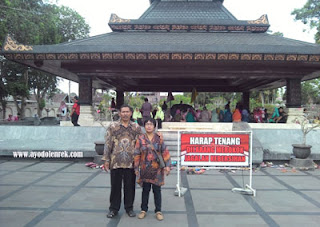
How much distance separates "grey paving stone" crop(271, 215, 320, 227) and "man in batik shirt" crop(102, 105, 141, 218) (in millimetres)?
2065

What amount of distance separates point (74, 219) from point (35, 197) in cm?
137

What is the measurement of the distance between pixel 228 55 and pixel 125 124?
6662 mm

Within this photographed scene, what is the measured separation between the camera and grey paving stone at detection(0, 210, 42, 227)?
3484 millimetres

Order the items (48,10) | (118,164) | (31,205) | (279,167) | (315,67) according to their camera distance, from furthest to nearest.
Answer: (48,10) → (315,67) → (279,167) → (31,205) → (118,164)

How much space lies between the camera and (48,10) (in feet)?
51.6

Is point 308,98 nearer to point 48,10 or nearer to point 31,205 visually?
point 48,10

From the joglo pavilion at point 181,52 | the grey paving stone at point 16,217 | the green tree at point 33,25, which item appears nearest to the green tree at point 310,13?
the joglo pavilion at point 181,52

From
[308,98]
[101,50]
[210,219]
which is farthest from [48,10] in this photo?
[308,98]

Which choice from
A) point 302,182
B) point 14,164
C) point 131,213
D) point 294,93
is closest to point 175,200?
point 131,213

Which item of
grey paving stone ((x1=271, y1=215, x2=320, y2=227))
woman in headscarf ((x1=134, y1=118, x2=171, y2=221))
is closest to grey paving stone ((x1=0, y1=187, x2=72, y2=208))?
woman in headscarf ((x1=134, y1=118, x2=171, y2=221))

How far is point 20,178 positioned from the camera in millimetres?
5848

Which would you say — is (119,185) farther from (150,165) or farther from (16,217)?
(16,217)

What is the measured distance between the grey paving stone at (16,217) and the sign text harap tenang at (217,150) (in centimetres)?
264

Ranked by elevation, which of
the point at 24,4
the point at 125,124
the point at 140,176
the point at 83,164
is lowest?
the point at 83,164
